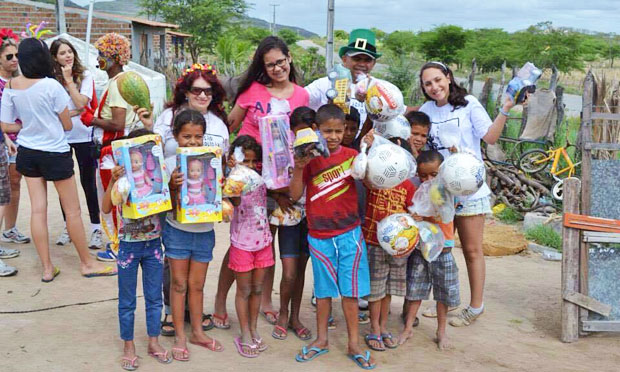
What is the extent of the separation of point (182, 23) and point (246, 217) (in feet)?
131

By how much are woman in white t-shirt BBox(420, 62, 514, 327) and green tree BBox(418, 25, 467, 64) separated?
3281 centimetres

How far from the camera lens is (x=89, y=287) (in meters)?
4.99

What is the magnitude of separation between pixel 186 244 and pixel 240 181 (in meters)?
0.52

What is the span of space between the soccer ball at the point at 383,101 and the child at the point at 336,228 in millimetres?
254

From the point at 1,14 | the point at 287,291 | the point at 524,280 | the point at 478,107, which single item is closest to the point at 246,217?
the point at 287,291

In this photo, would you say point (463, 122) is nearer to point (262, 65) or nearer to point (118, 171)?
point (262, 65)

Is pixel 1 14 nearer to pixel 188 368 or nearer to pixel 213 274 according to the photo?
pixel 213 274

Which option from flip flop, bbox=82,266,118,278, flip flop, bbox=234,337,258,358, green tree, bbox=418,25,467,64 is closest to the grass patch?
flip flop, bbox=234,337,258,358

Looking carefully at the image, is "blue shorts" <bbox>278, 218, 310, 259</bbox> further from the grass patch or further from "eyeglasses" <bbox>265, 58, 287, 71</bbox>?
the grass patch

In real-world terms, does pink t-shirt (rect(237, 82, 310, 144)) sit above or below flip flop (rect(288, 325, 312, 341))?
above

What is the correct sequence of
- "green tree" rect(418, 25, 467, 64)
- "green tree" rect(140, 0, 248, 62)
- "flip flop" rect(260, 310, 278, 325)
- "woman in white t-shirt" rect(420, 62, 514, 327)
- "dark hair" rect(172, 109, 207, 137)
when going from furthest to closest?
1. "green tree" rect(140, 0, 248, 62)
2. "green tree" rect(418, 25, 467, 64)
3. "flip flop" rect(260, 310, 278, 325)
4. "woman in white t-shirt" rect(420, 62, 514, 327)
5. "dark hair" rect(172, 109, 207, 137)

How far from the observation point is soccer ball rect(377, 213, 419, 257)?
11.8 feet

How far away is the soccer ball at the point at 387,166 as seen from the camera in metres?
3.38

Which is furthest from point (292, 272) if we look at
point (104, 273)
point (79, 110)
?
point (79, 110)
